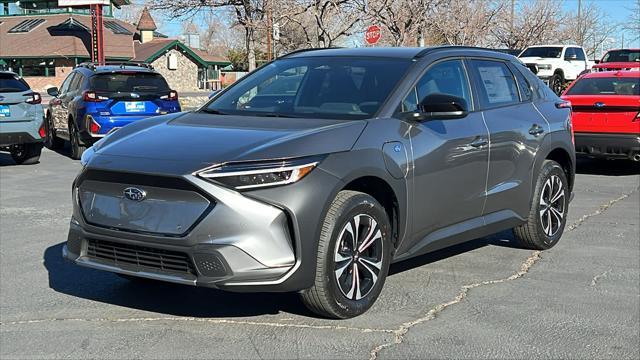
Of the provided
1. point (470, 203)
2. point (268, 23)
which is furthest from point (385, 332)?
point (268, 23)

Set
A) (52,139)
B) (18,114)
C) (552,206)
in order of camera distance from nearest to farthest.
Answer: (552,206), (18,114), (52,139)

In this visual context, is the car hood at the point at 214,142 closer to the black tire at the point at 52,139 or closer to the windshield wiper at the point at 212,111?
the windshield wiper at the point at 212,111

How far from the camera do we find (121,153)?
15.6 ft

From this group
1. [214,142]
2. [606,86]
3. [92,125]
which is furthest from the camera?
[92,125]

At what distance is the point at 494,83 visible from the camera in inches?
258

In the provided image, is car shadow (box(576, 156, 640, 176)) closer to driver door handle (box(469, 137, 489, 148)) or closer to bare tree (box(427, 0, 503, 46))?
driver door handle (box(469, 137, 489, 148))

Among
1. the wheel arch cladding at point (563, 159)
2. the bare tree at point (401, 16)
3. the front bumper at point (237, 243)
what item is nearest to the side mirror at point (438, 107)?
the front bumper at point (237, 243)

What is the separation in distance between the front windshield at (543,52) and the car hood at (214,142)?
26164mm

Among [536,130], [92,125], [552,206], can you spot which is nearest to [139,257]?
[536,130]

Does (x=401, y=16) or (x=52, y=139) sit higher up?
(x=401, y=16)

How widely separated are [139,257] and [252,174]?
2.80 ft

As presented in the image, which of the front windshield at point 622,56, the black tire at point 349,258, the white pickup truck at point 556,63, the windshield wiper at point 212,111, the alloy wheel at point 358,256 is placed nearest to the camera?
the black tire at point 349,258

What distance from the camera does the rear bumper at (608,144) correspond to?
11.6 meters

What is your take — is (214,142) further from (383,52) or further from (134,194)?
(383,52)
